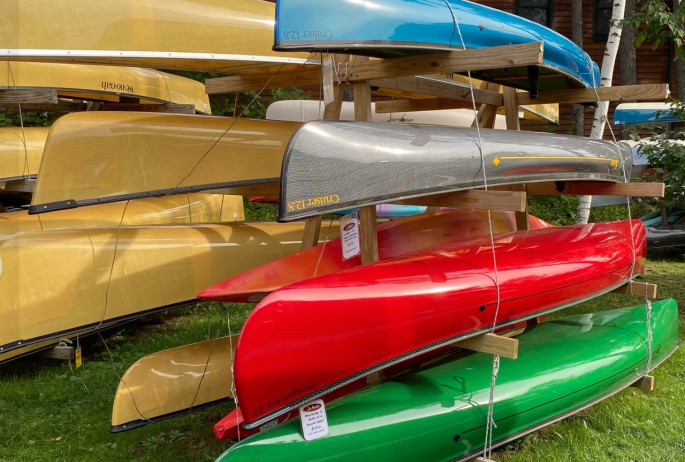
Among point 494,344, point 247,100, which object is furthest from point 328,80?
point 247,100

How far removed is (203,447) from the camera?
11.5ft

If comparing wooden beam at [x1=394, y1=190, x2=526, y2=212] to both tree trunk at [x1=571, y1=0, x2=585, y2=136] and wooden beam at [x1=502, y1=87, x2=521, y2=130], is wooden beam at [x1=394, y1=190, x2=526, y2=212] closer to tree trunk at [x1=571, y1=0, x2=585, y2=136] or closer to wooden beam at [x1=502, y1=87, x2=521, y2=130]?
wooden beam at [x1=502, y1=87, x2=521, y2=130]

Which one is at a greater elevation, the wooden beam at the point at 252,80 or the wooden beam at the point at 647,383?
the wooden beam at the point at 252,80

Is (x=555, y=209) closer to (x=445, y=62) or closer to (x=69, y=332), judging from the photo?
(x=445, y=62)

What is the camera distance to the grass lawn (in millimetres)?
3398

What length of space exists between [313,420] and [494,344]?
859mm

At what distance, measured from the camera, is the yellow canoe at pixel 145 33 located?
3691 mm

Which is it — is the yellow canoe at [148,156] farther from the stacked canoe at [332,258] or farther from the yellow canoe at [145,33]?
the yellow canoe at [145,33]

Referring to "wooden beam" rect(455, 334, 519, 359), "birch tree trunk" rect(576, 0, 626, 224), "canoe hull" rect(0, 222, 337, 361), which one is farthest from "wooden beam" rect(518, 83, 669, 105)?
"wooden beam" rect(455, 334, 519, 359)

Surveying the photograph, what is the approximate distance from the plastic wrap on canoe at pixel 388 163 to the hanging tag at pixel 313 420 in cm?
76

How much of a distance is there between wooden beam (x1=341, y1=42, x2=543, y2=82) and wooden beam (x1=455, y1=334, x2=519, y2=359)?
48.9 inches

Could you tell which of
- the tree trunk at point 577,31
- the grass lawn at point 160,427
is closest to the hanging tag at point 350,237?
the grass lawn at point 160,427

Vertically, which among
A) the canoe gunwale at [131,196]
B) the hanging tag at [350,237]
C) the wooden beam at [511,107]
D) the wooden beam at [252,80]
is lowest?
the hanging tag at [350,237]

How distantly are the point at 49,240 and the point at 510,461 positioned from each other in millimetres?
3002
